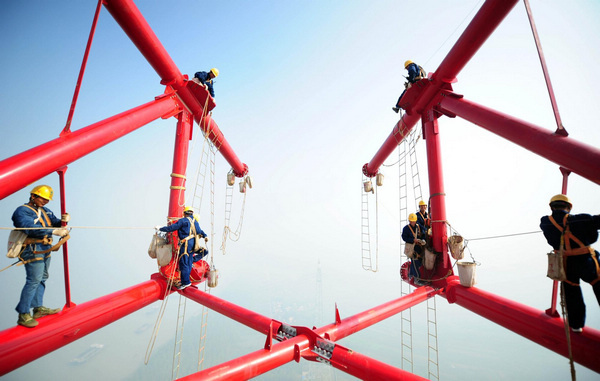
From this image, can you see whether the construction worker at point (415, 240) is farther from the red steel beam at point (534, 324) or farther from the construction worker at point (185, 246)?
the construction worker at point (185, 246)

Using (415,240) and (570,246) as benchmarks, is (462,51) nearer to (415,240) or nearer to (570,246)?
(570,246)

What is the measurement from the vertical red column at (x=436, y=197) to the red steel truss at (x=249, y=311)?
0.09 ft

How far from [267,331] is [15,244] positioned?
181 inches

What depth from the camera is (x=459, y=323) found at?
13638cm

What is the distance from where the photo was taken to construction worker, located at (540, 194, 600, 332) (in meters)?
3.27

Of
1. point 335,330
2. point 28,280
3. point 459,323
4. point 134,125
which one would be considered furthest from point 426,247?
point 459,323

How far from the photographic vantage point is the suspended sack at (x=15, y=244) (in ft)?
12.4

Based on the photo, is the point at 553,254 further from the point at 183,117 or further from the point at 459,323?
the point at 459,323

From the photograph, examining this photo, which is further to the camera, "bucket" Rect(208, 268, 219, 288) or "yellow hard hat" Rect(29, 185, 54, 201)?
"bucket" Rect(208, 268, 219, 288)

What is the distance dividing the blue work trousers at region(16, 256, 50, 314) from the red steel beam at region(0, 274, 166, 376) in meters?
0.31

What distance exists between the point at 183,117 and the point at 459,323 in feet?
600

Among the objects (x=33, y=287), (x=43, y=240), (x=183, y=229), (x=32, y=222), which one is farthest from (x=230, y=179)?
(x=33, y=287)

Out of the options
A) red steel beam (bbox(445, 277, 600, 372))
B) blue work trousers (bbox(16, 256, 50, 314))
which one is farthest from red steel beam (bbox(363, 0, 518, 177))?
blue work trousers (bbox(16, 256, 50, 314))

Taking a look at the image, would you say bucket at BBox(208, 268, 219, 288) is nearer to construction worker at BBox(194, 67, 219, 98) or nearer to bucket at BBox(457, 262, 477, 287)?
construction worker at BBox(194, 67, 219, 98)
